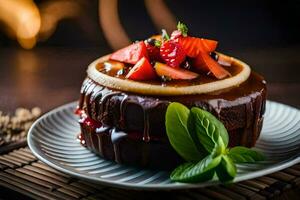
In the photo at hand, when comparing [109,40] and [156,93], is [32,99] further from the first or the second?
[156,93]

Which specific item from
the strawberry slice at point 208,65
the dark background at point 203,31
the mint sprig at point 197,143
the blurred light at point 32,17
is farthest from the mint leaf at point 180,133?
the blurred light at point 32,17

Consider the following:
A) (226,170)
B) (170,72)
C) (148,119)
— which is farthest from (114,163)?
(226,170)

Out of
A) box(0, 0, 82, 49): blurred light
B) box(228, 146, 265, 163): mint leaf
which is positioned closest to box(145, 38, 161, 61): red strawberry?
box(228, 146, 265, 163): mint leaf

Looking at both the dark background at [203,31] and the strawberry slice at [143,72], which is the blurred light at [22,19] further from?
the strawberry slice at [143,72]

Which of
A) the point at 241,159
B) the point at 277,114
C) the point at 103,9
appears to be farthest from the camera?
the point at 103,9

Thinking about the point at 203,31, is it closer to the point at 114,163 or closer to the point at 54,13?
the point at 54,13

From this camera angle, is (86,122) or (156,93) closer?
(156,93)

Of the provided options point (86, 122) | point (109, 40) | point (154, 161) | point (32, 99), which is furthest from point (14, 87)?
point (154, 161)
